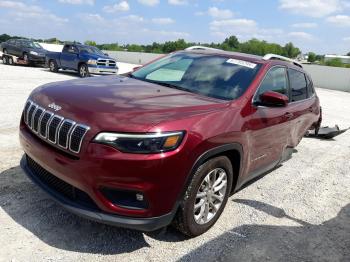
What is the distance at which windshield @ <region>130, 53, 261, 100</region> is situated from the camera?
13.5 feet

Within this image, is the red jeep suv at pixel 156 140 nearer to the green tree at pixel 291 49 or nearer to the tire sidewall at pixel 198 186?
the tire sidewall at pixel 198 186

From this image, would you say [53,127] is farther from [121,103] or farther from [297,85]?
[297,85]

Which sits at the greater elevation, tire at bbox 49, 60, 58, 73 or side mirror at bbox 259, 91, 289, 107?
side mirror at bbox 259, 91, 289, 107

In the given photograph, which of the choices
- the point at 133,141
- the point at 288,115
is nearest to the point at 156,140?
the point at 133,141

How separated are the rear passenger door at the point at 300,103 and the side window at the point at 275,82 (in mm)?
245

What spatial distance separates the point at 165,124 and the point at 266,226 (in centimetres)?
190

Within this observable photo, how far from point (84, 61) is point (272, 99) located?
578 inches

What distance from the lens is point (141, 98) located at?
139 inches

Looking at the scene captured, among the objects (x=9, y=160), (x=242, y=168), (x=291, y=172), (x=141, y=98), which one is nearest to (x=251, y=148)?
(x=242, y=168)

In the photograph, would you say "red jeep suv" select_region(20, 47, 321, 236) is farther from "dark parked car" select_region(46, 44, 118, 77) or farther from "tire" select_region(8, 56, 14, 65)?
"tire" select_region(8, 56, 14, 65)

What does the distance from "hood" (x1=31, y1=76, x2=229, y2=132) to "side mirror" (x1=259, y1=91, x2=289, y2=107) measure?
2.06ft

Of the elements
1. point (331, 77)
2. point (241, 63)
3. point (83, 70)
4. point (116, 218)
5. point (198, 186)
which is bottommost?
point (331, 77)

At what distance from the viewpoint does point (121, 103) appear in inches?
130

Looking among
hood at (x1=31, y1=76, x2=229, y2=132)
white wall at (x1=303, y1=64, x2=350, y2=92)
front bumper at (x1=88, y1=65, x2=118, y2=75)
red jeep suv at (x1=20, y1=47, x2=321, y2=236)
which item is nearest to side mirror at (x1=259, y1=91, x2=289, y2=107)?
red jeep suv at (x1=20, y1=47, x2=321, y2=236)
